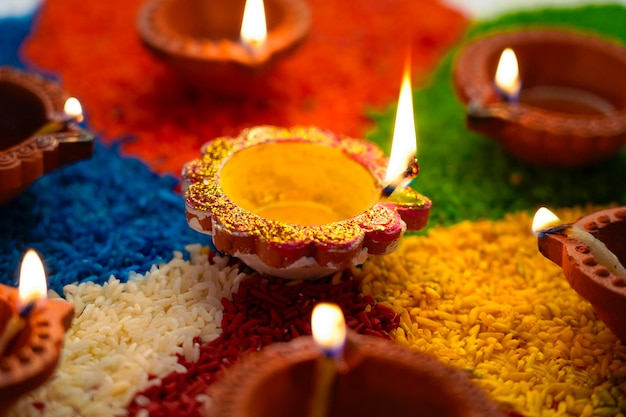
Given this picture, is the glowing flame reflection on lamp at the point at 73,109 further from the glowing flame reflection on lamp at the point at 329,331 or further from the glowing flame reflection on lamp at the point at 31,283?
the glowing flame reflection on lamp at the point at 329,331

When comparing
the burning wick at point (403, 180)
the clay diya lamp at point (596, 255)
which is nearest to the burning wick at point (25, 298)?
the burning wick at point (403, 180)

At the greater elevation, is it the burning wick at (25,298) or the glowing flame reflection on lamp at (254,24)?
the glowing flame reflection on lamp at (254,24)

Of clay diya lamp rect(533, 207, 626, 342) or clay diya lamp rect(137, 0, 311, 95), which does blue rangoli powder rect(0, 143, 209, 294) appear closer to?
clay diya lamp rect(137, 0, 311, 95)

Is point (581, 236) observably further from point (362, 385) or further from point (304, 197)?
point (304, 197)

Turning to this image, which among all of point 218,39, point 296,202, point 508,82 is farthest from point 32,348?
point 218,39

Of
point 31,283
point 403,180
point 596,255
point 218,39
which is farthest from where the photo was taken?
point 218,39

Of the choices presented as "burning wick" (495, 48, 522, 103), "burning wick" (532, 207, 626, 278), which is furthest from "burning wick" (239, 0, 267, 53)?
"burning wick" (532, 207, 626, 278)

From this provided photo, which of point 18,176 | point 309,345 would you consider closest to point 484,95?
point 309,345

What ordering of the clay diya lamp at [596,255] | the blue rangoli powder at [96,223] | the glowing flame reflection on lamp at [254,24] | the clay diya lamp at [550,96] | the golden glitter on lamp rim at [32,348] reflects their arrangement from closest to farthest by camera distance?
the golden glitter on lamp rim at [32,348], the clay diya lamp at [596,255], the blue rangoli powder at [96,223], the clay diya lamp at [550,96], the glowing flame reflection on lamp at [254,24]
